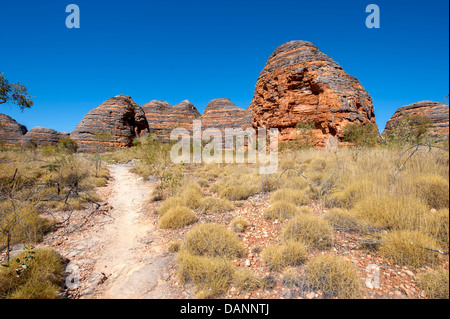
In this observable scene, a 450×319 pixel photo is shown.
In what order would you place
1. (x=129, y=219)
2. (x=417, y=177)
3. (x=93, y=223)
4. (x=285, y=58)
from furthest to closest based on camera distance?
(x=285, y=58) → (x=129, y=219) → (x=93, y=223) → (x=417, y=177)

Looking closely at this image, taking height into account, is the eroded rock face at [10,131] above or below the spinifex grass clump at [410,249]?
above

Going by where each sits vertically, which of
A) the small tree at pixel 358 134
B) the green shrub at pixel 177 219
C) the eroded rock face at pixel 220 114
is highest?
the eroded rock face at pixel 220 114

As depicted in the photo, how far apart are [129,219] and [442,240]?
17.2 feet

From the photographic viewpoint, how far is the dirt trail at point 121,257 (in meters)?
2.01

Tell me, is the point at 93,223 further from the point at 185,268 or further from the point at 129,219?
the point at 185,268

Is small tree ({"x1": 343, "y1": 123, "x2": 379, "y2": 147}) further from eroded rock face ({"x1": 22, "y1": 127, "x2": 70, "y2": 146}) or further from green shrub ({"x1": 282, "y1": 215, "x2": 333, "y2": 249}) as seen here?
eroded rock face ({"x1": 22, "y1": 127, "x2": 70, "y2": 146})

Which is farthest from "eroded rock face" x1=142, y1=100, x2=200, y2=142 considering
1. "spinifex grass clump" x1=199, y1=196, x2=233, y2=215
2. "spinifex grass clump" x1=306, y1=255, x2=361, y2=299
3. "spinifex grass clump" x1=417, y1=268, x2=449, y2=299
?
"spinifex grass clump" x1=417, y1=268, x2=449, y2=299

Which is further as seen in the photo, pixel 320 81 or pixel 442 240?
pixel 320 81

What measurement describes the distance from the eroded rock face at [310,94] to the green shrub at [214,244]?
13435 mm

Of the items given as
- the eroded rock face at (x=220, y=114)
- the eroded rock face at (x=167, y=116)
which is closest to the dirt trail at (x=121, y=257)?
the eroded rock face at (x=220, y=114)

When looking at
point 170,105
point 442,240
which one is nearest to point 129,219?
point 442,240

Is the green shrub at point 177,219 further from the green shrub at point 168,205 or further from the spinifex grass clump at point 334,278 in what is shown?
the spinifex grass clump at point 334,278
